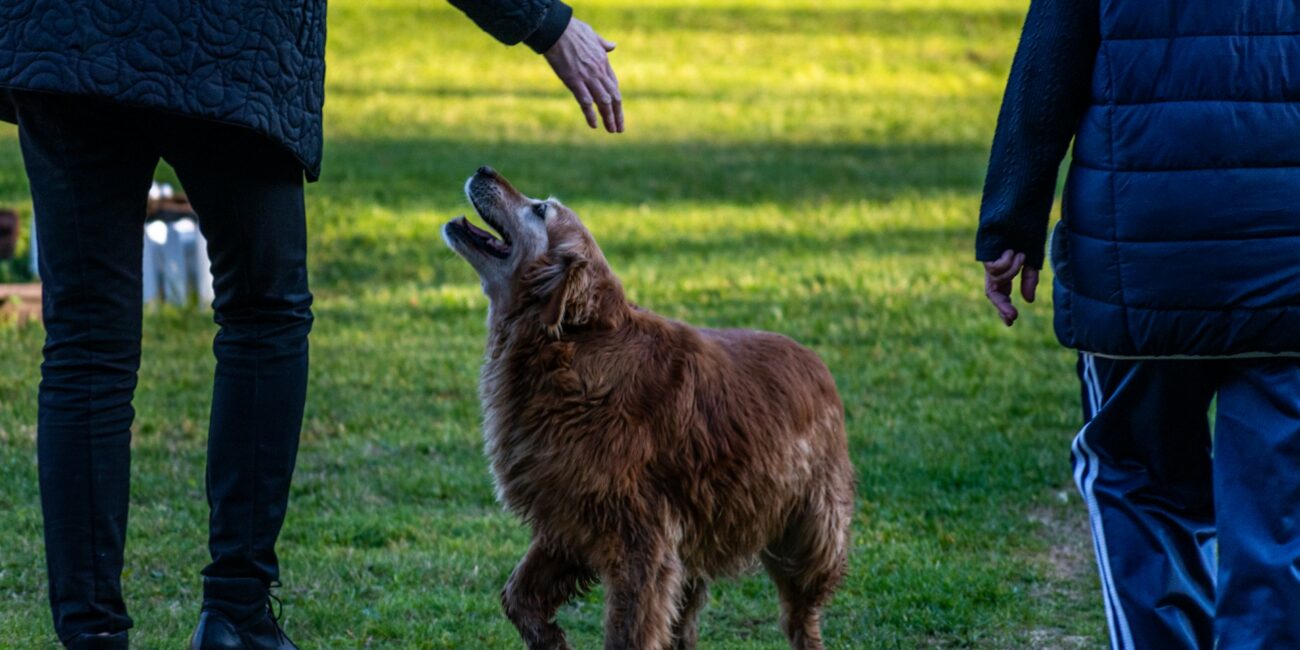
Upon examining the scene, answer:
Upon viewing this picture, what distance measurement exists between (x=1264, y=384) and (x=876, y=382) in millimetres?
4373

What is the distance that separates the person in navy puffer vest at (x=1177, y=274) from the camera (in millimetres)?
2918

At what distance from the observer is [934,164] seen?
561 inches

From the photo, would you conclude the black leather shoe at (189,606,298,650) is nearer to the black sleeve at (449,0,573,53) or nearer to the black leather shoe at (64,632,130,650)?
the black leather shoe at (64,632,130,650)

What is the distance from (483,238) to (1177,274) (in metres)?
1.74

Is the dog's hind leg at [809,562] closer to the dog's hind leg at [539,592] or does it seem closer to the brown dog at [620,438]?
the brown dog at [620,438]

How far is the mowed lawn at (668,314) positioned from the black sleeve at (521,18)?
170 centimetres

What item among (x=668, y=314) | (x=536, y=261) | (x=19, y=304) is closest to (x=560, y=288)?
(x=536, y=261)

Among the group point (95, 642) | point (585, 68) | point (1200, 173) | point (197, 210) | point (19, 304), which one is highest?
point (585, 68)

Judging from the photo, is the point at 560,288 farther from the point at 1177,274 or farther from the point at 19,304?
the point at 19,304

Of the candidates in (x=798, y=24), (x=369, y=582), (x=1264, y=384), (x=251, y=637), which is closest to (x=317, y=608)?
(x=369, y=582)

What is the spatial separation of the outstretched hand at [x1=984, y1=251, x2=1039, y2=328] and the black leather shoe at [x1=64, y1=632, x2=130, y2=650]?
6.22ft

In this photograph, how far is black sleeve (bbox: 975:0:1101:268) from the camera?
3.12m

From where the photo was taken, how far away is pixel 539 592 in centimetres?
388

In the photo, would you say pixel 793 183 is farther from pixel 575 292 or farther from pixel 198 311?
pixel 575 292
